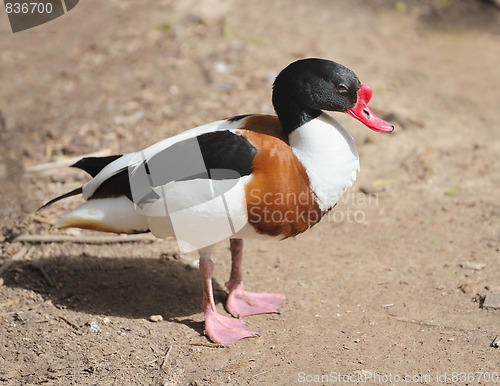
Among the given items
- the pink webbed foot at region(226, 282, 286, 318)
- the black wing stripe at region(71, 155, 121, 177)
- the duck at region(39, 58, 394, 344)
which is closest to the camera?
the duck at region(39, 58, 394, 344)

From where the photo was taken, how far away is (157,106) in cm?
587

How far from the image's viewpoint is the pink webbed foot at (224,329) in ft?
10.9

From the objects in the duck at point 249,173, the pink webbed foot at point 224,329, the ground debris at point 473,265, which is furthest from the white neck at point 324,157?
the ground debris at point 473,265

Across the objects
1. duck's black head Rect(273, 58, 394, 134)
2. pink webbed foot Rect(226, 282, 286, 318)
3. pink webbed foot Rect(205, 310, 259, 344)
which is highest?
duck's black head Rect(273, 58, 394, 134)

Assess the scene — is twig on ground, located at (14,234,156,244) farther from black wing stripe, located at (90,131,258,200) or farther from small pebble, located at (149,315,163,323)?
black wing stripe, located at (90,131,258,200)

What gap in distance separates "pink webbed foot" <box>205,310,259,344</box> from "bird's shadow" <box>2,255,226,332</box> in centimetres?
10

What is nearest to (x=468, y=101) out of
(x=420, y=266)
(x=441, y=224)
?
(x=441, y=224)

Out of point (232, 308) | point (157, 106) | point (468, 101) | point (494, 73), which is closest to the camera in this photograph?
point (232, 308)

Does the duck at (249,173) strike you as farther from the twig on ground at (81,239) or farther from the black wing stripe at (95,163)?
the twig on ground at (81,239)

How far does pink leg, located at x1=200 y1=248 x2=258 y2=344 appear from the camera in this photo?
3.33 meters

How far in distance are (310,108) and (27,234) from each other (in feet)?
7.48

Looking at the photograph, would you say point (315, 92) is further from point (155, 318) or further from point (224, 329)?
point (155, 318)

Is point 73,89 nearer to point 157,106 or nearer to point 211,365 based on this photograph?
point 157,106

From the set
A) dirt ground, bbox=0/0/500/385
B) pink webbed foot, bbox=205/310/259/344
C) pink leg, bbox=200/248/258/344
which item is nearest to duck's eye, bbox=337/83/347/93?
pink leg, bbox=200/248/258/344
